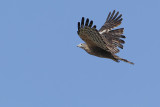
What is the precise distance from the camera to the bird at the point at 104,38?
13820 mm

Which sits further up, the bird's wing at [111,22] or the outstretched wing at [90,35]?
the bird's wing at [111,22]

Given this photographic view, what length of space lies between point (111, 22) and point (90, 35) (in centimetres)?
462

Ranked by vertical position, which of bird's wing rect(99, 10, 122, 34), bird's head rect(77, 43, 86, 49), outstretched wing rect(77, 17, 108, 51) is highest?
bird's wing rect(99, 10, 122, 34)

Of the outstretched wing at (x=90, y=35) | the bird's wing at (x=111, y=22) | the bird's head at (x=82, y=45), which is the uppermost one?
the bird's wing at (x=111, y=22)

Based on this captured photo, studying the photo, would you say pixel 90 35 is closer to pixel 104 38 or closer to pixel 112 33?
pixel 104 38

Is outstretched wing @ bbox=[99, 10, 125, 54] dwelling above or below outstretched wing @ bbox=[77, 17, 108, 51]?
above

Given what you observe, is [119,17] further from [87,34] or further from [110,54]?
[87,34]

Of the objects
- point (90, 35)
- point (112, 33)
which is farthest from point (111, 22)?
point (90, 35)

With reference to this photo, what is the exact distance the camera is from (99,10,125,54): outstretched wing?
16125 mm

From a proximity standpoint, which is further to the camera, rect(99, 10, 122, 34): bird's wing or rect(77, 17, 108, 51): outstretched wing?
rect(99, 10, 122, 34): bird's wing

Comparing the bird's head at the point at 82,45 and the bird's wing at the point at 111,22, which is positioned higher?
the bird's wing at the point at 111,22

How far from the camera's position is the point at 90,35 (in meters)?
14.2

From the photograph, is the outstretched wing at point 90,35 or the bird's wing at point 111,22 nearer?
the outstretched wing at point 90,35

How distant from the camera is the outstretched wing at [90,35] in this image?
13609 millimetres
